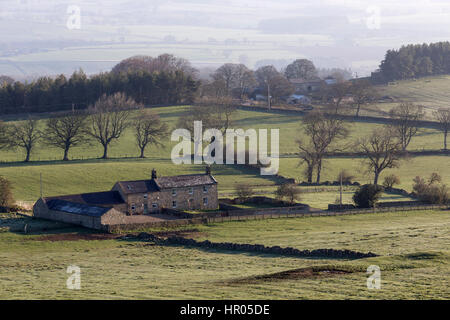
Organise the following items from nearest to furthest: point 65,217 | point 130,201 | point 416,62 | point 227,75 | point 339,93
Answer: point 65,217 → point 130,201 → point 339,93 → point 227,75 → point 416,62

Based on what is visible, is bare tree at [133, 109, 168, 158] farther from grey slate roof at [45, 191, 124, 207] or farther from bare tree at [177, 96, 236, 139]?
grey slate roof at [45, 191, 124, 207]

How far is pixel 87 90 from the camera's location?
12362 cm

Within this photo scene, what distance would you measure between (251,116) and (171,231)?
6698 cm

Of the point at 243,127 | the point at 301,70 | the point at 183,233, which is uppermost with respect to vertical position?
the point at 301,70

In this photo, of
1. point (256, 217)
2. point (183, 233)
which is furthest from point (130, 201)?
point (256, 217)

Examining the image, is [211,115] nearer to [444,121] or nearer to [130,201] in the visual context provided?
[444,121]

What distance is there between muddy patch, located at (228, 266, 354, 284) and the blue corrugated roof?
2138cm

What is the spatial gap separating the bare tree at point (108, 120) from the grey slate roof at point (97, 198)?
97.3 feet

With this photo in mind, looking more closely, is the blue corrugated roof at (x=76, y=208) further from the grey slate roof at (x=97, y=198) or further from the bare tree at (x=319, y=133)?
the bare tree at (x=319, y=133)

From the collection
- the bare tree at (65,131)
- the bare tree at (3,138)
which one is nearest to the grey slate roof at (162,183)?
the bare tree at (65,131)

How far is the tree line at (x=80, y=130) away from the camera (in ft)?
291

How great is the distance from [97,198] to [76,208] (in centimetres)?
334

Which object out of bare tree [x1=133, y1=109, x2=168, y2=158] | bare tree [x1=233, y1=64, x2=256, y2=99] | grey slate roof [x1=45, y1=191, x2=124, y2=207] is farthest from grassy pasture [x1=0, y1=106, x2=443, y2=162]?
bare tree [x1=233, y1=64, x2=256, y2=99]
